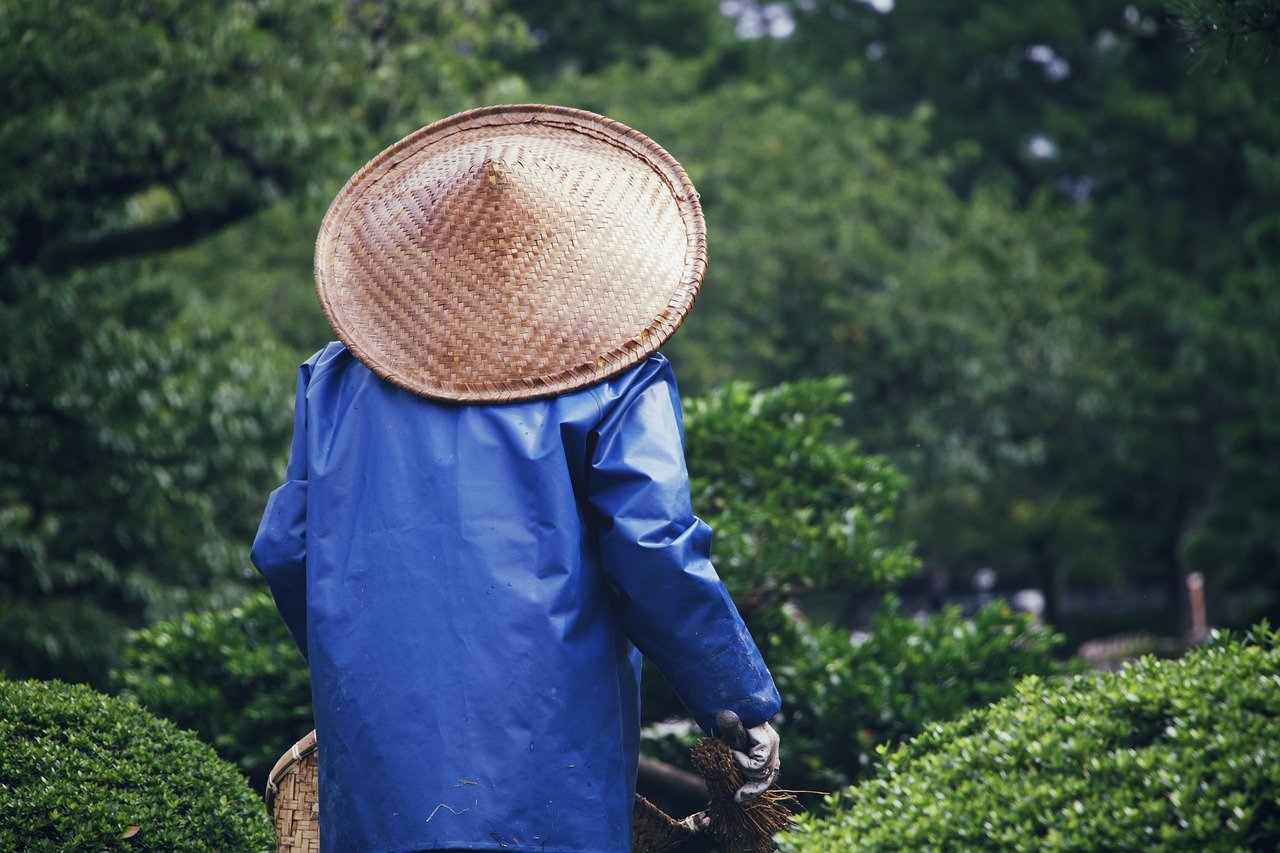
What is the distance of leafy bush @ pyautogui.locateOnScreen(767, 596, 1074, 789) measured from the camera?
4254 millimetres

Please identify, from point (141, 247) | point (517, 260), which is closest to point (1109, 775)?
point (517, 260)

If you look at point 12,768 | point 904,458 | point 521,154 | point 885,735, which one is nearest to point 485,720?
point 12,768

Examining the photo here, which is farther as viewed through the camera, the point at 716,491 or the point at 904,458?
the point at 904,458

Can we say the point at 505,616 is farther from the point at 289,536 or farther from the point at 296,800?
the point at 296,800

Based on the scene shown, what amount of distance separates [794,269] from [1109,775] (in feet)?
45.7

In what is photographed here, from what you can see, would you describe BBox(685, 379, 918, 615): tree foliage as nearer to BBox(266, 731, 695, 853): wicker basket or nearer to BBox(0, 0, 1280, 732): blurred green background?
BBox(0, 0, 1280, 732): blurred green background

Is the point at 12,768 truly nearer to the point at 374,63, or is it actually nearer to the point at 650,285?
the point at 650,285

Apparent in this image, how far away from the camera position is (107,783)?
2979 millimetres

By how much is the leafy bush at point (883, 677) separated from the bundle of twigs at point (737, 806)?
109cm

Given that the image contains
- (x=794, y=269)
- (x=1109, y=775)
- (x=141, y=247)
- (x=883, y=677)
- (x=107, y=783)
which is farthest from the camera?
(x=794, y=269)

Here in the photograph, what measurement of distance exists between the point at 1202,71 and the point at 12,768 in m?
3.45

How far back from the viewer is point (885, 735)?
4289 millimetres

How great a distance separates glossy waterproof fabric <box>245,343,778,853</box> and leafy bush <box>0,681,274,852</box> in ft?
1.20

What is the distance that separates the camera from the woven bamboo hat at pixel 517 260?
292 centimetres
